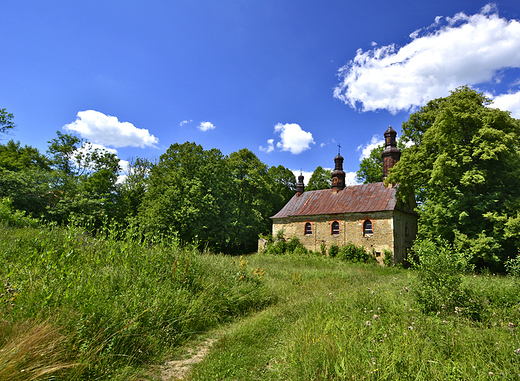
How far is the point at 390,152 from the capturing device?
23.4 metres

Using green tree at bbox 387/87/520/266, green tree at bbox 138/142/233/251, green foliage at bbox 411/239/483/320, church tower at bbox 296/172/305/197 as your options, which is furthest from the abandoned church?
green foliage at bbox 411/239/483/320

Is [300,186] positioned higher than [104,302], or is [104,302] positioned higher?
[300,186]

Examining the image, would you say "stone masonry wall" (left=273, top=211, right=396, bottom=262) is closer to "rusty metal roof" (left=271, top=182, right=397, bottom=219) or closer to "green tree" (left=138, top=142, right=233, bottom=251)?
"rusty metal roof" (left=271, top=182, right=397, bottom=219)

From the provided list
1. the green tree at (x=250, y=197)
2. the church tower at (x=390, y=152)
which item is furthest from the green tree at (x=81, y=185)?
the church tower at (x=390, y=152)

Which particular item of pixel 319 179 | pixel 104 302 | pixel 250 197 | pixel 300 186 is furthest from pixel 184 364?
pixel 319 179

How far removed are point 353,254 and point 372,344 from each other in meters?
18.6

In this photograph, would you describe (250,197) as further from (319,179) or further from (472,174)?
(472,174)

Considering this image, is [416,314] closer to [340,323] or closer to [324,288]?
[340,323]

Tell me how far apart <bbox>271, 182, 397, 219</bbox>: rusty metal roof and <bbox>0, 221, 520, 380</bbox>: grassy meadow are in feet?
49.5

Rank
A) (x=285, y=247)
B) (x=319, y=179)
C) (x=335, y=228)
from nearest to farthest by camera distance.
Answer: (x=335, y=228) → (x=285, y=247) → (x=319, y=179)

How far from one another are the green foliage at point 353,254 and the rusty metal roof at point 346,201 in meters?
2.97

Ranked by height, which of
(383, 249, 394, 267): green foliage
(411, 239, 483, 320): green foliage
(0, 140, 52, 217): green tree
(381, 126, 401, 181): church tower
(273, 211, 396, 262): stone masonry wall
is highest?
(381, 126, 401, 181): church tower

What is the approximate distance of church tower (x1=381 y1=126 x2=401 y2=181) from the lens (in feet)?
76.5

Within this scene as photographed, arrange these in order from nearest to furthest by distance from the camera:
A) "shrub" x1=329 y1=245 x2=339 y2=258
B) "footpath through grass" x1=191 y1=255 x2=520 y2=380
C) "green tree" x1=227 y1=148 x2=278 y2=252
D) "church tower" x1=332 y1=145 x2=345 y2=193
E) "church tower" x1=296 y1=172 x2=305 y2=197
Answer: "footpath through grass" x1=191 y1=255 x2=520 y2=380 < "shrub" x1=329 y1=245 x2=339 y2=258 < "church tower" x1=332 y1=145 x2=345 y2=193 < "church tower" x1=296 y1=172 x2=305 y2=197 < "green tree" x1=227 y1=148 x2=278 y2=252
